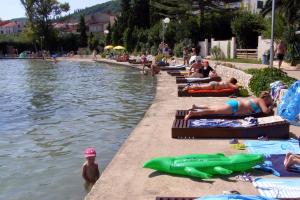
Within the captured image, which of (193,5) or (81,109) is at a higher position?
(193,5)

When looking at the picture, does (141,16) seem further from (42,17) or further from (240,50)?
(240,50)

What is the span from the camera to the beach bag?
976 cm

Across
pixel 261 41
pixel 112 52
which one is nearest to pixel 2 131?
pixel 261 41

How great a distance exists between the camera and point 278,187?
5559 mm

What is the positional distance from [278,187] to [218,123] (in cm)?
311

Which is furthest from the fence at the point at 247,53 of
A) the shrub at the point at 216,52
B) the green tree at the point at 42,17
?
the green tree at the point at 42,17

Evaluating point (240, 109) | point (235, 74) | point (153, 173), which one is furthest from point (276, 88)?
point (235, 74)

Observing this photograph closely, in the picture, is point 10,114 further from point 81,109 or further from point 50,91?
point 50,91

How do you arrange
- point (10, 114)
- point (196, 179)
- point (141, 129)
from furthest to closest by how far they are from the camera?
point (10, 114)
point (141, 129)
point (196, 179)

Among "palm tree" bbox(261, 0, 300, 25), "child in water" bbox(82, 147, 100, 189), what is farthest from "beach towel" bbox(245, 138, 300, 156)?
"palm tree" bbox(261, 0, 300, 25)

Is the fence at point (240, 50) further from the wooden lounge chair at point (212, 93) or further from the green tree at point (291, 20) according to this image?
the wooden lounge chair at point (212, 93)

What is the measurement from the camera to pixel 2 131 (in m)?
11.9

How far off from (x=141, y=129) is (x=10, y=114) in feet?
22.8

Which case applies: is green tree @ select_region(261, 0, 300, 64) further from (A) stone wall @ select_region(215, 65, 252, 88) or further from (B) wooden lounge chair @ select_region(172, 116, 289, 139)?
(B) wooden lounge chair @ select_region(172, 116, 289, 139)
